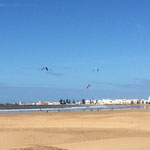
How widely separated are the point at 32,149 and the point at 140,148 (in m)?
4.83

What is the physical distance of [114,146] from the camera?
1537 cm

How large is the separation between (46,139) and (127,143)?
538cm

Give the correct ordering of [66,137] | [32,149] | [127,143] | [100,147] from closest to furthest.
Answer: [32,149], [100,147], [127,143], [66,137]

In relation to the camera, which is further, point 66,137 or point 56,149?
point 66,137

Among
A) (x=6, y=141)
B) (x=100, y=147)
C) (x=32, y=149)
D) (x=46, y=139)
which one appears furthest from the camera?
(x=46, y=139)

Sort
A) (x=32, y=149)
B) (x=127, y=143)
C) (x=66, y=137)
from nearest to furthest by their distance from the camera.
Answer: (x=32, y=149), (x=127, y=143), (x=66, y=137)

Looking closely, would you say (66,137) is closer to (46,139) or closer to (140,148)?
(46,139)

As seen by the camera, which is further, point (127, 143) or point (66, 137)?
point (66, 137)

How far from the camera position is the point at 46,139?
1958 cm

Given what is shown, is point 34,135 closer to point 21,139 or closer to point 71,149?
point 21,139

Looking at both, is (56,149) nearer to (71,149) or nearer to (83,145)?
(71,149)

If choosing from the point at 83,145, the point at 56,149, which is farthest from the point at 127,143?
the point at 56,149

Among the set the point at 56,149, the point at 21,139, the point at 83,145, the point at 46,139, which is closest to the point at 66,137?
the point at 46,139

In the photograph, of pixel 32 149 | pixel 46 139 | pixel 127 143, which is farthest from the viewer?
pixel 46 139
